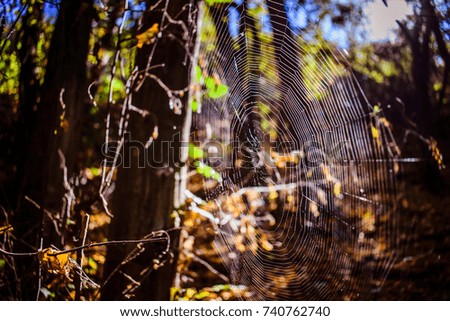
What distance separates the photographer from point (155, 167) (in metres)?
1.64

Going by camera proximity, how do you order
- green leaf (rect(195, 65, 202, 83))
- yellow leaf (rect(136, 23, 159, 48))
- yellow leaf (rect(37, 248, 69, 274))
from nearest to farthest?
1. yellow leaf (rect(37, 248, 69, 274))
2. yellow leaf (rect(136, 23, 159, 48))
3. green leaf (rect(195, 65, 202, 83))

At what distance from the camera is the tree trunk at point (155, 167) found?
1.58 meters

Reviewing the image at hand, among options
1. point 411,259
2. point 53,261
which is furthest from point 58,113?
point 411,259

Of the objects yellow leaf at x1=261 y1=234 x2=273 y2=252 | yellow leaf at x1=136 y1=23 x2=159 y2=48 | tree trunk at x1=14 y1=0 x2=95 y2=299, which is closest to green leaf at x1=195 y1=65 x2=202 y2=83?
yellow leaf at x1=136 y1=23 x2=159 y2=48

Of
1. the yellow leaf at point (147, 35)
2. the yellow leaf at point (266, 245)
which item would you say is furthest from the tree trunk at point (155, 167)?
the yellow leaf at point (266, 245)

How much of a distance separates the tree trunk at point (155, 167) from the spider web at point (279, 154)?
187 mm

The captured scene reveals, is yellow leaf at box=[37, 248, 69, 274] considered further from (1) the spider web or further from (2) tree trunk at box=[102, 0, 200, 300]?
(1) the spider web

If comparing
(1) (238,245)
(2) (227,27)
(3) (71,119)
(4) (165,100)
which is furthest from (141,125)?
(1) (238,245)

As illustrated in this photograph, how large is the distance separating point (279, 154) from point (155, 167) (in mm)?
1462

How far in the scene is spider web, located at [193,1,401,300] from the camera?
6.83 feet

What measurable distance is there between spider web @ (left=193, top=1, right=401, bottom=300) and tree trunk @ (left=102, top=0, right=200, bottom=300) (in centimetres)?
19
